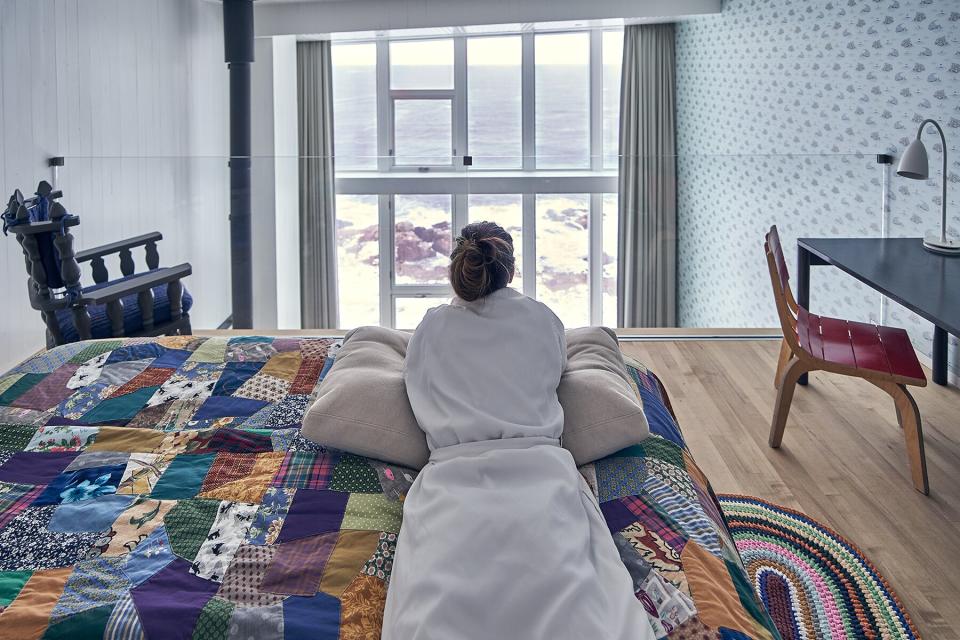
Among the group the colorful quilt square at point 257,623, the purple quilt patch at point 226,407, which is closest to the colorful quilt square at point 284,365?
the purple quilt patch at point 226,407

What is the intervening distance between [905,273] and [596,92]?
14.4 feet

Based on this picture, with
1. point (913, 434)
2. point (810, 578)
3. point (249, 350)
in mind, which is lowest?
point (810, 578)

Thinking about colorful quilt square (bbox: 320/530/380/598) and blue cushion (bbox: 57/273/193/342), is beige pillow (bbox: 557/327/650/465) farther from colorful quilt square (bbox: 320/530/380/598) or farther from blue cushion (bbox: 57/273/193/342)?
blue cushion (bbox: 57/273/193/342)

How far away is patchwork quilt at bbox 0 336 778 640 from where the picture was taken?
4.25 feet

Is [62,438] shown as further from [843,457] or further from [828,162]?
[828,162]

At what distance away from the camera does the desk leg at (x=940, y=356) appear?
3.55 meters

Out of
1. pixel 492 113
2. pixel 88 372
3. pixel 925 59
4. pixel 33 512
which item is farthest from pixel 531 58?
pixel 33 512

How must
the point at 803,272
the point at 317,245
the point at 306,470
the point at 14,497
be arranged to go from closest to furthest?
the point at 14,497
the point at 306,470
the point at 803,272
the point at 317,245

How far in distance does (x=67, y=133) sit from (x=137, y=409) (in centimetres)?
278

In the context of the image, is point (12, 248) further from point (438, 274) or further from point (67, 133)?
point (438, 274)

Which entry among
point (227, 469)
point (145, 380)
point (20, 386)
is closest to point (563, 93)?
point (145, 380)

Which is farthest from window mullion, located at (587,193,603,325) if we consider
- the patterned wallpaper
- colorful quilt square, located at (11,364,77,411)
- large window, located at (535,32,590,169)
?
large window, located at (535,32,590,169)

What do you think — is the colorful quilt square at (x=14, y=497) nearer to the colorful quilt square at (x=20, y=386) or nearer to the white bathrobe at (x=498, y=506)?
the colorful quilt square at (x=20, y=386)

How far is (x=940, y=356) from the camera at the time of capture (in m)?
3.56
